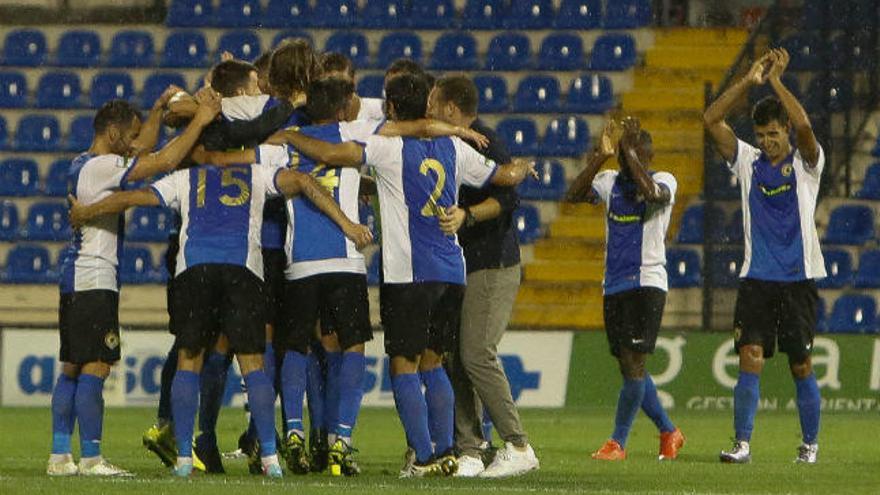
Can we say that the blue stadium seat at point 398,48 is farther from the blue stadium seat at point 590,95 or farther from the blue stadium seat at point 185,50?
the blue stadium seat at point 185,50

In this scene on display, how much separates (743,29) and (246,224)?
1389 cm

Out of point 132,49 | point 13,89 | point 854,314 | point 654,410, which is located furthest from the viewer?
point 132,49

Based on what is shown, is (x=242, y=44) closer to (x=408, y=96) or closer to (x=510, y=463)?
(x=408, y=96)

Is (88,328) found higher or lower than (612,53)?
lower

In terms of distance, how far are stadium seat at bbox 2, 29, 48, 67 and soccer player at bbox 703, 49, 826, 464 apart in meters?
12.7

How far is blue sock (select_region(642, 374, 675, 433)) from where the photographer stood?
1202 centimetres

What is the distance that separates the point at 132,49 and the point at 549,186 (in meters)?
5.25

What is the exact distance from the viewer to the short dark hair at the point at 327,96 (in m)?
9.66

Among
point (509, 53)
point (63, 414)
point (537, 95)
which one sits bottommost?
point (63, 414)

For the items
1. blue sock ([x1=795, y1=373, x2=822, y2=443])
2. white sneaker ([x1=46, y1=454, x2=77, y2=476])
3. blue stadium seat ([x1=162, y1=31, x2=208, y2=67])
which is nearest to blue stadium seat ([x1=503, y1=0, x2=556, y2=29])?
blue stadium seat ([x1=162, y1=31, x2=208, y2=67])

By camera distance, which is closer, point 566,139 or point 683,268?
point 683,268

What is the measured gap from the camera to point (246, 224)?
9.39 m

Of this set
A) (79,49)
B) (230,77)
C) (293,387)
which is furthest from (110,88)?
(293,387)

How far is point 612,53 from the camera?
2192 cm
